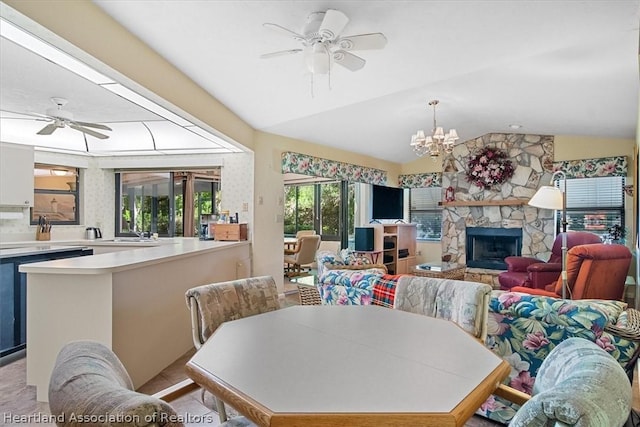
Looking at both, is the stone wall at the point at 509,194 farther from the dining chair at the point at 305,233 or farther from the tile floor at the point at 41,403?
the tile floor at the point at 41,403

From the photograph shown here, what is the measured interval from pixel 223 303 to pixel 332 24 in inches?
71.7

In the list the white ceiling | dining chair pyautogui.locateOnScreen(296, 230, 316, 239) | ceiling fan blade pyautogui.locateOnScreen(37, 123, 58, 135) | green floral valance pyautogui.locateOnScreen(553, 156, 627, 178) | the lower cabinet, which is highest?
the white ceiling

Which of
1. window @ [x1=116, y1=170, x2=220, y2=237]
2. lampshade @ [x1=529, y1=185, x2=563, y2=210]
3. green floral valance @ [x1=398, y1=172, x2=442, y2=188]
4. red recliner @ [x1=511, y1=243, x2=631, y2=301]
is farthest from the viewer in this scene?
green floral valance @ [x1=398, y1=172, x2=442, y2=188]

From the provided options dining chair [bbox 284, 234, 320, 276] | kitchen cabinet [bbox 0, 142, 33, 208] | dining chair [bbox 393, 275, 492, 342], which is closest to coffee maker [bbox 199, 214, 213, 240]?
dining chair [bbox 284, 234, 320, 276]

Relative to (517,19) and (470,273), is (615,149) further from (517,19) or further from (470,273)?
(517,19)

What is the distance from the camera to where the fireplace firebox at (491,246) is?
6.21 meters

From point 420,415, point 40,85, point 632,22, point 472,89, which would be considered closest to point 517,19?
point 632,22

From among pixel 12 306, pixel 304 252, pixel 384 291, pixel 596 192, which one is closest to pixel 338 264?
pixel 384 291

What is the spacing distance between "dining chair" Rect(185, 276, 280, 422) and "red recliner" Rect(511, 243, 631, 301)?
2.43 metres

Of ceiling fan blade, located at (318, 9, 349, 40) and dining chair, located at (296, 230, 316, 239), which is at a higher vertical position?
ceiling fan blade, located at (318, 9, 349, 40)

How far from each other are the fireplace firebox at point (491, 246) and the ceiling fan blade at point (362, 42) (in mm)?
5084

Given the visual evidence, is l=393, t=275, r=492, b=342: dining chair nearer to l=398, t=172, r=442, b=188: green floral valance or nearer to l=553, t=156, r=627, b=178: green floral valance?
l=553, t=156, r=627, b=178: green floral valance

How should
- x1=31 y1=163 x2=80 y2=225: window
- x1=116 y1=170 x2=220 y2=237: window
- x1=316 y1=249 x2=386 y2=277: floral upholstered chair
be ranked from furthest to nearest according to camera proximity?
1. x1=116 y1=170 x2=220 y2=237: window
2. x1=31 y1=163 x2=80 y2=225: window
3. x1=316 y1=249 x2=386 y2=277: floral upholstered chair

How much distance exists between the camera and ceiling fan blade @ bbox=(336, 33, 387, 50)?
7.54 ft
